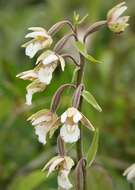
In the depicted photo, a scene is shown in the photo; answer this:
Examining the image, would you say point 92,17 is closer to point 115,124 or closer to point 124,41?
point 124,41

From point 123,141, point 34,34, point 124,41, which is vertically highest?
point 34,34

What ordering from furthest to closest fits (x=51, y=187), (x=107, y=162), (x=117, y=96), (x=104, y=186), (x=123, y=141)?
(x=117, y=96) → (x=123, y=141) → (x=107, y=162) → (x=51, y=187) → (x=104, y=186)

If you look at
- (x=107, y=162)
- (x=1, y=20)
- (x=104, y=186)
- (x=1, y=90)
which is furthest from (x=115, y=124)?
(x=1, y=20)

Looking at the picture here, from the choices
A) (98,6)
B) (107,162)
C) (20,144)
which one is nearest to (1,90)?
(20,144)

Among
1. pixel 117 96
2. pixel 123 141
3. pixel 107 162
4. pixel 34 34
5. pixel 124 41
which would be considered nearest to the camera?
pixel 34 34

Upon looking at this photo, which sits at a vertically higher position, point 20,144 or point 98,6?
point 98,6

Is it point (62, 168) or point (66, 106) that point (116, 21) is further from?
point (66, 106)

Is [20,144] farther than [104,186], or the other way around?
[20,144]

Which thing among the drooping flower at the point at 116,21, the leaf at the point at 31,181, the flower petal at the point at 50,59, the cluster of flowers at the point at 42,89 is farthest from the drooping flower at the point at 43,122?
the leaf at the point at 31,181
